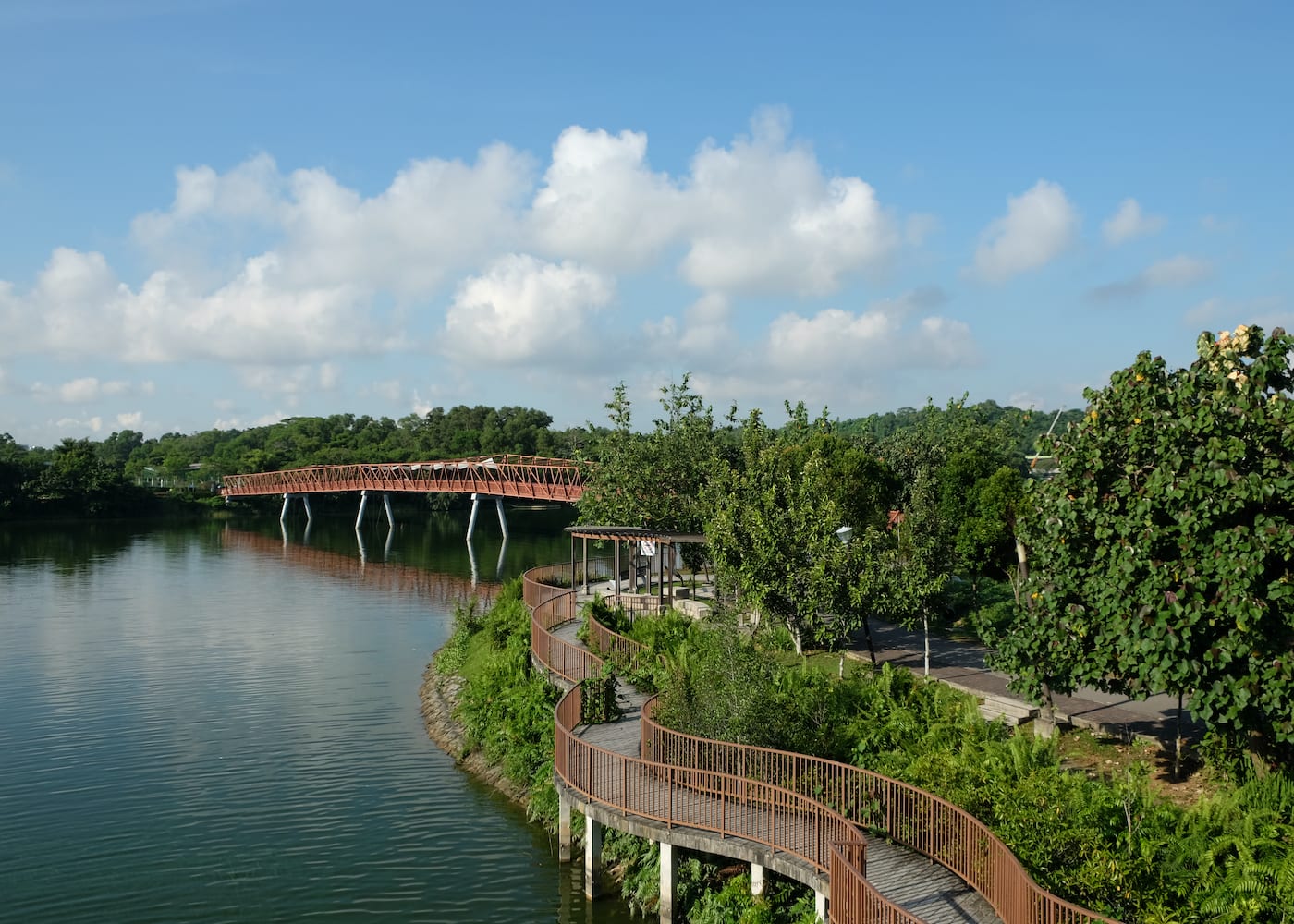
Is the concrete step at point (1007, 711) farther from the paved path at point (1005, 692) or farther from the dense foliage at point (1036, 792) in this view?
the dense foliage at point (1036, 792)

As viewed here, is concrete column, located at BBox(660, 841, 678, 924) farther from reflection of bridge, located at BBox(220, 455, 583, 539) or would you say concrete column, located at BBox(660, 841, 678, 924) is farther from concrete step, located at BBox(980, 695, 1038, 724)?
reflection of bridge, located at BBox(220, 455, 583, 539)

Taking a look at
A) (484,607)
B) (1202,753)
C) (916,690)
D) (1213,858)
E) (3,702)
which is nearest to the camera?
(1213,858)

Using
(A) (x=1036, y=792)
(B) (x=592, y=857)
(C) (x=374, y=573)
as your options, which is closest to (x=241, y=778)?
(B) (x=592, y=857)

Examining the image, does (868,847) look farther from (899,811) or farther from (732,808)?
(732,808)

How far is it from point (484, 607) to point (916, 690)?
32.3 meters

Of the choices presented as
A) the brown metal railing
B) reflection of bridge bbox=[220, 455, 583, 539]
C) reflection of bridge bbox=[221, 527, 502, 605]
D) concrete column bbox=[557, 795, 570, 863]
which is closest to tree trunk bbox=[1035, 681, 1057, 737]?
concrete column bbox=[557, 795, 570, 863]

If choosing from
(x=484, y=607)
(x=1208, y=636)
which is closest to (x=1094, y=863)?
(x=1208, y=636)

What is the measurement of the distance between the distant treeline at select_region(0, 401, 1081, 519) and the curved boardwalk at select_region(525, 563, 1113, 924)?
63833mm

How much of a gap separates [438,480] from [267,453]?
59.6 m

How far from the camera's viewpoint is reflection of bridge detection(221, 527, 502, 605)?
59.9 meters

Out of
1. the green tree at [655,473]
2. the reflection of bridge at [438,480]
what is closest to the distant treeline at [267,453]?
the reflection of bridge at [438,480]

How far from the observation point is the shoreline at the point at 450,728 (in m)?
24.8

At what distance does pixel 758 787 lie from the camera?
16500 millimetres

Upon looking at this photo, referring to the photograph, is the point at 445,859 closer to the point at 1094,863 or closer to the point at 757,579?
the point at 757,579
